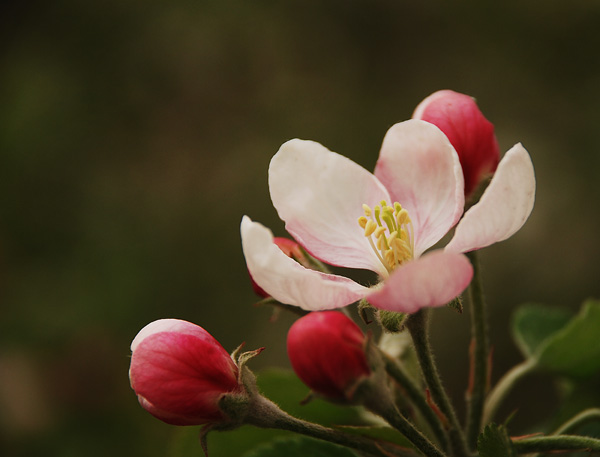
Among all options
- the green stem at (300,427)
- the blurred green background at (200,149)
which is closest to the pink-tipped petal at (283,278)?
the green stem at (300,427)

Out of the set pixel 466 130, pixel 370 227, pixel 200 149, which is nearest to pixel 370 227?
pixel 370 227

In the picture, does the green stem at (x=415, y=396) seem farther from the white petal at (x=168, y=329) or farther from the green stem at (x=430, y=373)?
the white petal at (x=168, y=329)

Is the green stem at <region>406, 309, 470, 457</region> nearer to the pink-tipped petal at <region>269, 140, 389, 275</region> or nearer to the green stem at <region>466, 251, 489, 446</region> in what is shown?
the green stem at <region>466, 251, 489, 446</region>

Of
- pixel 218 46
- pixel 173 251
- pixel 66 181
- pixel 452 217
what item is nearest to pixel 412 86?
pixel 218 46

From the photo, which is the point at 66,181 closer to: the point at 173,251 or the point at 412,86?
the point at 173,251

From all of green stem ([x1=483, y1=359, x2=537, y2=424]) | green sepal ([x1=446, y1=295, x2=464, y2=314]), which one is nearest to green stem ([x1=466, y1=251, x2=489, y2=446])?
green stem ([x1=483, y1=359, x2=537, y2=424])
